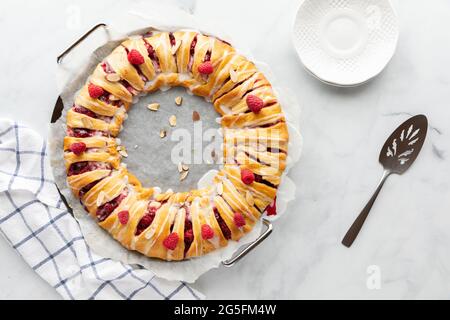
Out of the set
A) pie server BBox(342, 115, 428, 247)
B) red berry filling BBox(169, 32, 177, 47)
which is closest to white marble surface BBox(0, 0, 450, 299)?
pie server BBox(342, 115, 428, 247)

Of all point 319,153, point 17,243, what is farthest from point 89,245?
point 319,153

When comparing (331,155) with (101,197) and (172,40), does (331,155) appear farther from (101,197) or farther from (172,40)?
(101,197)

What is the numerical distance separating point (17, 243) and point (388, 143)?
183 centimetres

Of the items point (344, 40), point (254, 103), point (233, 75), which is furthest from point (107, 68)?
point (344, 40)

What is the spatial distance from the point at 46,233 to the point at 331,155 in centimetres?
141

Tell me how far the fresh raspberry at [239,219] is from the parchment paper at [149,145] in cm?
14

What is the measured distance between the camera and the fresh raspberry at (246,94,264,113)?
7.49 feet

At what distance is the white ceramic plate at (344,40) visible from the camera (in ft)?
8.25

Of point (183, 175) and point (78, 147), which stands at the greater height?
point (78, 147)

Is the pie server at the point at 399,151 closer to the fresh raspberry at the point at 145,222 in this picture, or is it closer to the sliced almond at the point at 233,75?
the sliced almond at the point at 233,75

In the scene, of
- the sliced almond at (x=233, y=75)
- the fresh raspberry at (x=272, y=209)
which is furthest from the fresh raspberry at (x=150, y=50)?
the fresh raspberry at (x=272, y=209)

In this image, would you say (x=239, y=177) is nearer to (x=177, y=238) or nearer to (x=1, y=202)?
(x=177, y=238)

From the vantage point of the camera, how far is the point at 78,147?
7.47 ft

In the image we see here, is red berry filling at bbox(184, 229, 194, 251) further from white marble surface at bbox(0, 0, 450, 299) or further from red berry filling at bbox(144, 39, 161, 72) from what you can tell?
red berry filling at bbox(144, 39, 161, 72)
